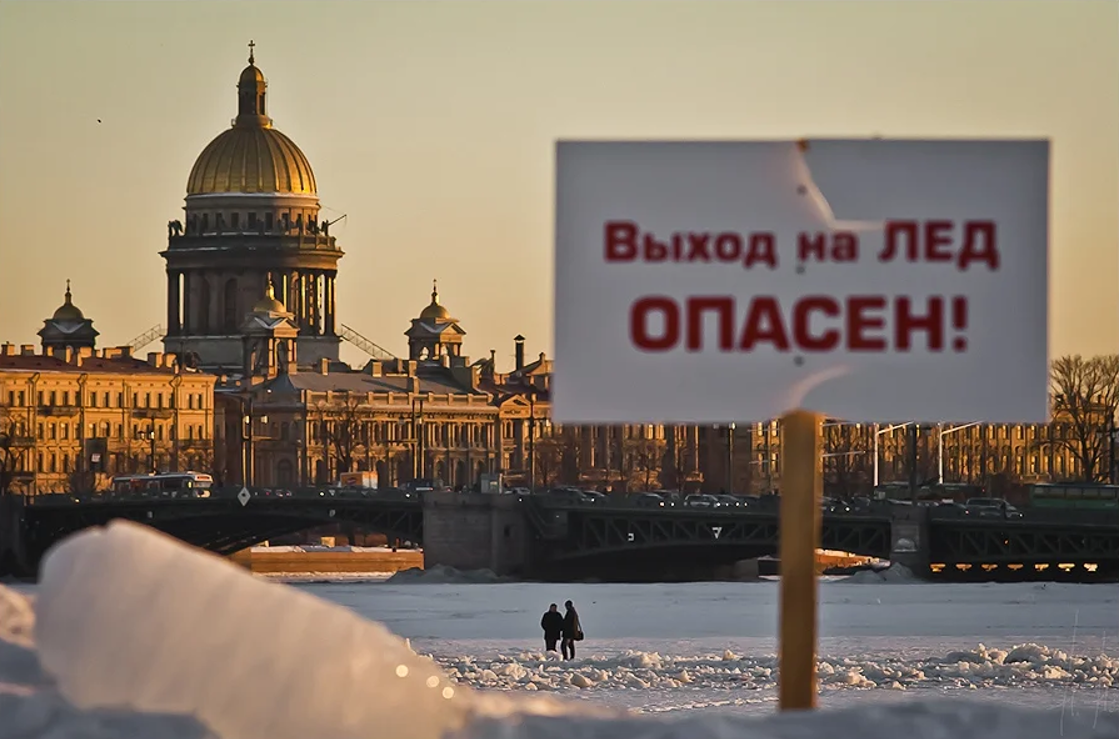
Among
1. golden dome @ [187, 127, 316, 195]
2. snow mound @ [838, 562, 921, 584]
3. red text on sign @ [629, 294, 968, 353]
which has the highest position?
golden dome @ [187, 127, 316, 195]

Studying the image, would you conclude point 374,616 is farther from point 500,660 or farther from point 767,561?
point 767,561

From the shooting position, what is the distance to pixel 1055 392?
100562mm

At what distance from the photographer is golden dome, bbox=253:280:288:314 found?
553 ft

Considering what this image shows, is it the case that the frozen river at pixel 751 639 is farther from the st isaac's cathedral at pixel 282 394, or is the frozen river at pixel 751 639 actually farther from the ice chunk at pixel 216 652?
the st isaac's cathedral at pixel 282 394

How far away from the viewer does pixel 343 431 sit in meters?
152

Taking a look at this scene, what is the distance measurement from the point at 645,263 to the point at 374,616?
47.5 m

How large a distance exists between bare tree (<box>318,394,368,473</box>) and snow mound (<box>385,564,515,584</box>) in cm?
6937

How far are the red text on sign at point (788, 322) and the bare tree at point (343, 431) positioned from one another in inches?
5621

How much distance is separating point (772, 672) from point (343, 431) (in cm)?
11914

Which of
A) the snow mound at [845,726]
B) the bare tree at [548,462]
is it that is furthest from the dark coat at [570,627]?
the bare tree at [548,462]

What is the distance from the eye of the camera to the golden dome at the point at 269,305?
168500 mm

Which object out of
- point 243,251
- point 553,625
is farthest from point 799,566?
point 243,251

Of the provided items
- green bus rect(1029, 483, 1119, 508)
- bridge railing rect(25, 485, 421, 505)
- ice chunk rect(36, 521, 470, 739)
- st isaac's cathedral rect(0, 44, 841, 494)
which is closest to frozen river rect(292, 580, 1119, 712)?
ice chunk rect(36, 521, 470, 739)

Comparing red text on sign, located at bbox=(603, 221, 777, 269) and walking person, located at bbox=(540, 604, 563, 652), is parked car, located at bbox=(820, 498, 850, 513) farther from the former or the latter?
red text on sign, located at bbox=(603, 221, 777, 269)
